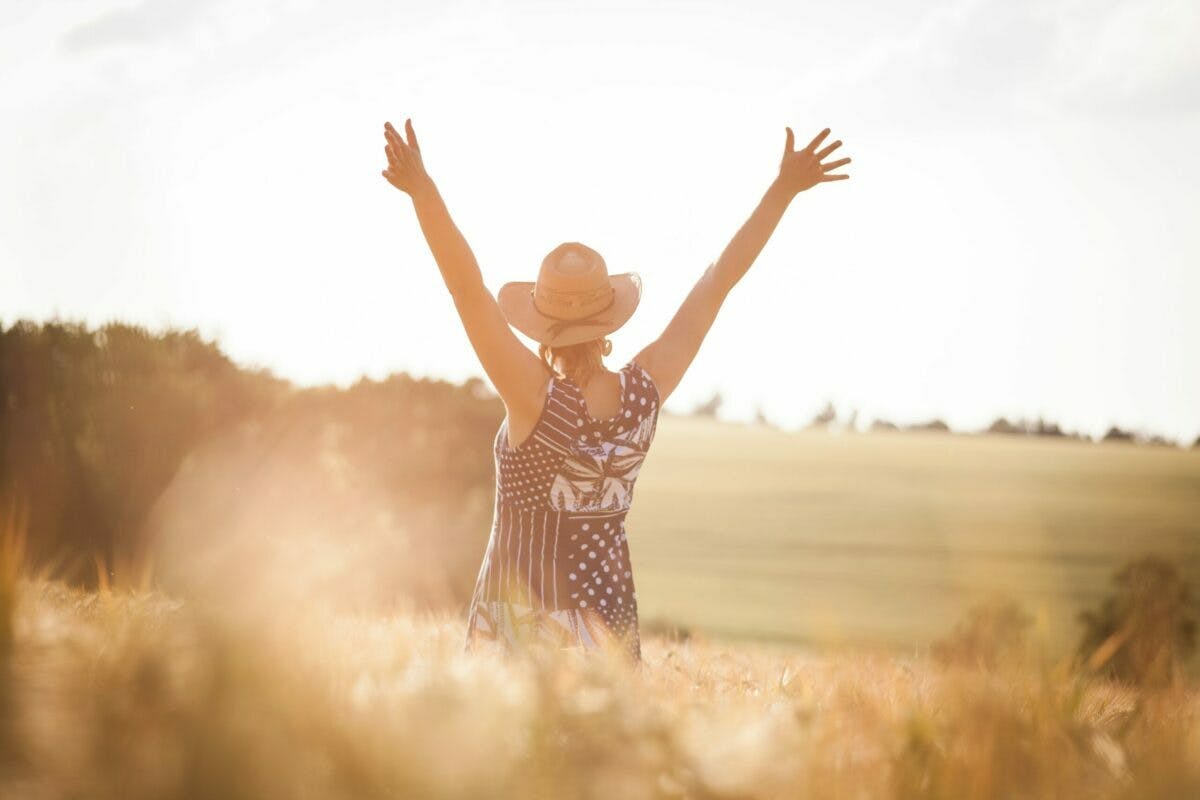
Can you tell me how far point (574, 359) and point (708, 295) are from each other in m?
0.58

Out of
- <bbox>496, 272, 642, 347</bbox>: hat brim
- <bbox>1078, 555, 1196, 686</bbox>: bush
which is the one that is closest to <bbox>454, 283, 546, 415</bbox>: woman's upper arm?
<bbox>496, 272, 642, 347</bbox>: hat brim

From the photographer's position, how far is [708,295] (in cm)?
385

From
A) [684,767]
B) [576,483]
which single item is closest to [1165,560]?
[576,483]

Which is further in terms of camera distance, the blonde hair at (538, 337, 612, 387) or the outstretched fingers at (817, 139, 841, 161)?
the outstretched fingers at (817, 139, 841, 161)

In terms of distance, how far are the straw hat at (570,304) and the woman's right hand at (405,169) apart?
0.69 meters

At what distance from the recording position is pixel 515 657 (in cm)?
189

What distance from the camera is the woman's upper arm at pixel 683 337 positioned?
12.4ft

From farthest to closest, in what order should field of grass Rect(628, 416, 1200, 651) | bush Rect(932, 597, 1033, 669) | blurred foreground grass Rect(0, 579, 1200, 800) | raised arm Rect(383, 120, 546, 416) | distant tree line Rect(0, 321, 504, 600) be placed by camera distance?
field of grass Rect(628, 416, 1200, 651)
distant tree line Rect(0, 321, 504, 600)
raised arm Rect(383, 120, 546, 416)
bush Rect(932, 597, 1033, 669)
blurred foreground grass Rect(0, 579, 1200, 800)

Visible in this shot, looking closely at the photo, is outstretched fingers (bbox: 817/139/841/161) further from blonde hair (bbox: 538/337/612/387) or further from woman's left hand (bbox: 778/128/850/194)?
blonde hair (bbox: 538/337/612/387)

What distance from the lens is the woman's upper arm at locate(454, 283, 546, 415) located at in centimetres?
315

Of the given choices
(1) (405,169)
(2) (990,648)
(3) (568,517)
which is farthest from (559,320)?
(2) (990,648)

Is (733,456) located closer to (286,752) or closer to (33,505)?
(33,505)

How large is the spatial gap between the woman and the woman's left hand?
23 centimetres

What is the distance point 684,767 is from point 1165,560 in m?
34.2
